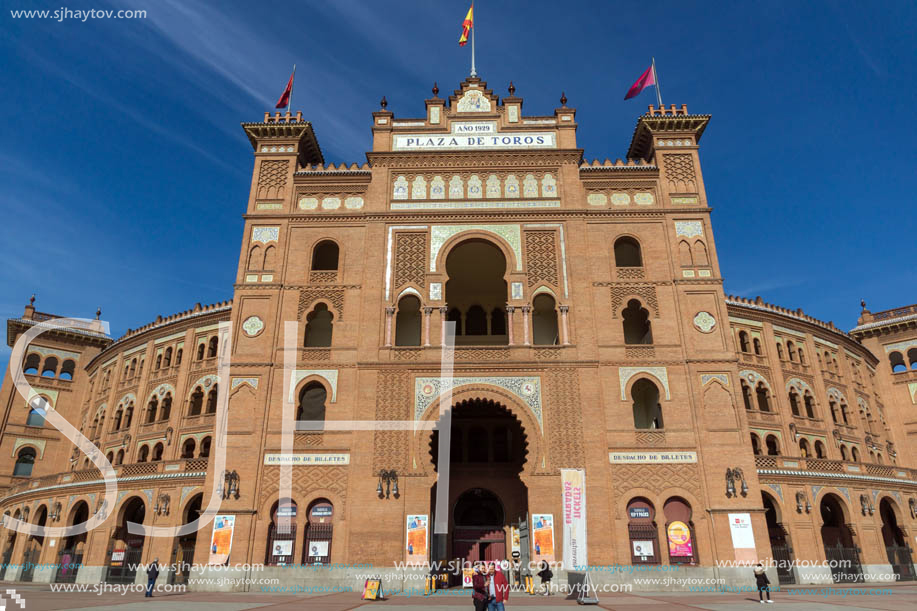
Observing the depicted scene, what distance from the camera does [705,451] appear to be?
2350cm

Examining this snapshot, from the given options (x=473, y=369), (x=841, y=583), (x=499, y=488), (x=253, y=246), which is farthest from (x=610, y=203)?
(x=841, y=583)

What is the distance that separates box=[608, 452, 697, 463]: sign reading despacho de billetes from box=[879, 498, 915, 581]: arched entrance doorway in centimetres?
1689

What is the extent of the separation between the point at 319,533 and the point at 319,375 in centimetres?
624

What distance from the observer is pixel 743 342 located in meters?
36.0

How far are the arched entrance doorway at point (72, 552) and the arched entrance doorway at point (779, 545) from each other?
3520 centimetres

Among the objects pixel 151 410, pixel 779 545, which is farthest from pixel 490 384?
pixel 151 410

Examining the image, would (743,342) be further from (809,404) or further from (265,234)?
(265,234)

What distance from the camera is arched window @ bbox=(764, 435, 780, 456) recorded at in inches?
1341

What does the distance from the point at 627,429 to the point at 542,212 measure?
10418 mm

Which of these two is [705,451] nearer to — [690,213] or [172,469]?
[690,213]

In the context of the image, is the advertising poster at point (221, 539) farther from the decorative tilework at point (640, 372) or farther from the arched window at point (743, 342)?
the arched window at point (743, 342)

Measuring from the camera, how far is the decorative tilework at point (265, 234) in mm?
27766

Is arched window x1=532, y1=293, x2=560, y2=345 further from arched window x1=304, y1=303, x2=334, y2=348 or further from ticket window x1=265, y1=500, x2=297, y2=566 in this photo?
ticket window x1=265, y1=500, x2=297, y2=566

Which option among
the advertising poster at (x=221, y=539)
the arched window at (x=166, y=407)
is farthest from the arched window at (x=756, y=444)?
the arched window at (x=166, y=407)
